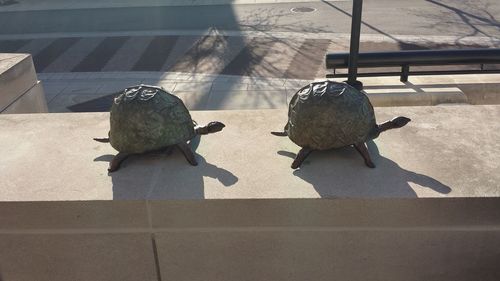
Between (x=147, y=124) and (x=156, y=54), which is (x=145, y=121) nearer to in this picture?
(x=147, y=124)

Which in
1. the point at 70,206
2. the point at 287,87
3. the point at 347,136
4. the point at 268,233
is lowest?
the point at 287,87

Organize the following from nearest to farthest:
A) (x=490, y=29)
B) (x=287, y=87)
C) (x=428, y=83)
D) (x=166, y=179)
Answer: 1. (x=166, y=179)
2. (x=428, y=83)
3. (x=287, y=87)
4. (x=490, y=29)

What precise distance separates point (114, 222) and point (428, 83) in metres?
4.79

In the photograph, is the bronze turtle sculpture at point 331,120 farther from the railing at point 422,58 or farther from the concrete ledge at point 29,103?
the concrete ledge at point 29,103

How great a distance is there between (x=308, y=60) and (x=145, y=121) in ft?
24.2

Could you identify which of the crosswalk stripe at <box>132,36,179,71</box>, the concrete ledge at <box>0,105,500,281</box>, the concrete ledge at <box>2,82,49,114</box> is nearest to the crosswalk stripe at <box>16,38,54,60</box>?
the crosswalk stripe at <box>132,36,179,71</box>

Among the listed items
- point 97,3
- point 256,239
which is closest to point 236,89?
point 256,239

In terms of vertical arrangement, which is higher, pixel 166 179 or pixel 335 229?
pixel 166 179

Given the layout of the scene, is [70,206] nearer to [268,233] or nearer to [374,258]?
[268,233]

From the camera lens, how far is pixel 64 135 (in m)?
3.92

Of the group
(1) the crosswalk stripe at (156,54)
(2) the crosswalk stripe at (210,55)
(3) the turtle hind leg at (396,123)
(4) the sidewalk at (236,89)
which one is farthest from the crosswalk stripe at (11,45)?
(3) the turtle hind leg at (396,123)

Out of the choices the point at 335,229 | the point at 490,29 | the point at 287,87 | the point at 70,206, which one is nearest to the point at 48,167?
the point at 70,206

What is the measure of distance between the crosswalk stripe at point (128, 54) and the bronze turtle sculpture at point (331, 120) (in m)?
7.62

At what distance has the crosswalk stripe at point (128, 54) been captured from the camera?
406 inches
